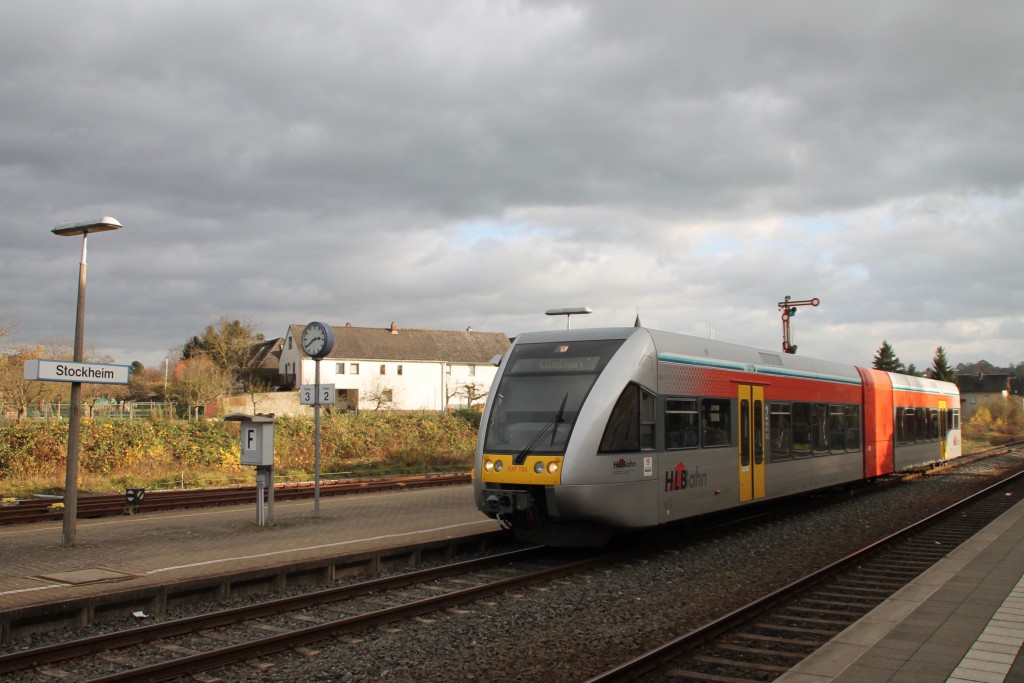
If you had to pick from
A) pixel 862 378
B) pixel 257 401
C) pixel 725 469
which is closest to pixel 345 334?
pixel 257 401

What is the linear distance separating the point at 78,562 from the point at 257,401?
3889 centimetres

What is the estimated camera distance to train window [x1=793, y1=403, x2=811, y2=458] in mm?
17062

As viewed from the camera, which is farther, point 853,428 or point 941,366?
point 941,366

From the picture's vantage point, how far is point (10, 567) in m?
10.7

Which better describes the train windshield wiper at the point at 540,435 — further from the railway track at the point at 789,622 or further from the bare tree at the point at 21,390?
the bare tree at the point at 21,390

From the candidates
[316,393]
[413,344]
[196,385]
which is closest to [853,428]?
[316,393]

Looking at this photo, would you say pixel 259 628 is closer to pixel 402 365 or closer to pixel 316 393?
pixel 316 393

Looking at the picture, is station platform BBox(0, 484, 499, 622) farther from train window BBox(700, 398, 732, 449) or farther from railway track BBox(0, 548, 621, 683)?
train window BBox(700, 398, 732, 449)

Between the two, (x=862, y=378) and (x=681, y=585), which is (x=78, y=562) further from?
(x=862, y=378)

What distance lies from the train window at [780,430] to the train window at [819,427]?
1.44 m

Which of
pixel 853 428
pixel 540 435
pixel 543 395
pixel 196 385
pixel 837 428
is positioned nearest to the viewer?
pixel 540 435

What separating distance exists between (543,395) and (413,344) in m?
59.4

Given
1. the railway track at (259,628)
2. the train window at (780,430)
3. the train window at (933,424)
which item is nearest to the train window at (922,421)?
the train window at (933,424)

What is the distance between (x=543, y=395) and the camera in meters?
12.1
